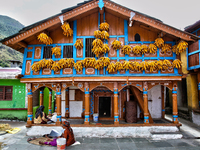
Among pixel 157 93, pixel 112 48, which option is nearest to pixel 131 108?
pixel 157 93

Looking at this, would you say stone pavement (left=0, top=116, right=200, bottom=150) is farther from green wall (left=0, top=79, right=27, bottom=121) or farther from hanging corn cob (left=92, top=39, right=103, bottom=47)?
hanging corn cob (left=92, top=39, right=103, bottom=47)

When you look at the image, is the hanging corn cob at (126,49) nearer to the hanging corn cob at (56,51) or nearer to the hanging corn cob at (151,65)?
the hanging corn cob at (151,65)

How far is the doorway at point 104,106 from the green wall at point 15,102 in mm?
7229

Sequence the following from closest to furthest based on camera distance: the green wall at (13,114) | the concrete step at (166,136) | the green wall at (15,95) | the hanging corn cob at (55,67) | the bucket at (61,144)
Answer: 1. the bucket at (61,144)
2. the concrete step at (166,136)
3. the hanging corn cob at (55,67)
4. the green wall at (13,114)
5. the green wall at (15,95)

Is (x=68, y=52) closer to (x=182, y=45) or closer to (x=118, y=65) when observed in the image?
(x=118, y=65)

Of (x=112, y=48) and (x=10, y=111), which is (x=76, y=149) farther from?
(x=10, y=111)

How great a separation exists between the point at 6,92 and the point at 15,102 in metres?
1.30

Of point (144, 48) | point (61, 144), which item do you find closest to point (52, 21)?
point (144, 48)

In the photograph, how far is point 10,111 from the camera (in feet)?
45.4

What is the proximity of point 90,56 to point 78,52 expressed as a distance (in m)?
0.85

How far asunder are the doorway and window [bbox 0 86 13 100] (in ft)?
28.5

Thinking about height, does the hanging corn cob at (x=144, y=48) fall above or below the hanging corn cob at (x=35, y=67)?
above

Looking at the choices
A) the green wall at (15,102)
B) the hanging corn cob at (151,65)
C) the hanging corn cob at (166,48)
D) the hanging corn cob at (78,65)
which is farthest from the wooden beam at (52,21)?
the green wall at (15,102)

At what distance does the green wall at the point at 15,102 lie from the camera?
45.3 ft
